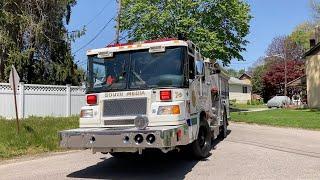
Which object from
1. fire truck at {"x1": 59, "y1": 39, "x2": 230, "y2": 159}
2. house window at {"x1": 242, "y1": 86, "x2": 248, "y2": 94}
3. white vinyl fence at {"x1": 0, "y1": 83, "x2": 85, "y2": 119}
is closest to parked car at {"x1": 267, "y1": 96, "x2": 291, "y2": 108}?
house window at {"x1": 242, "y1": 86, "x2": 248, "y2": 94}

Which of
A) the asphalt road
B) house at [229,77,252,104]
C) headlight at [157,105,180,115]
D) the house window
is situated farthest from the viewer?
the house window

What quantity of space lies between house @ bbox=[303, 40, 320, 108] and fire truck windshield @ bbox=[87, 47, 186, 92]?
36573 millimetres

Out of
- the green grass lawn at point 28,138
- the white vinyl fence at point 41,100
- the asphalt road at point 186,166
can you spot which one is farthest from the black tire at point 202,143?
the white vinyl fence at point 41,100

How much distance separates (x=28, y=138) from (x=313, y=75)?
1368 inches

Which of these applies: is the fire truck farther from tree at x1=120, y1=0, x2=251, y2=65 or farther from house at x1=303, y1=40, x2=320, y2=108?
house at x1=303, y1=40, x2=320, y2=108

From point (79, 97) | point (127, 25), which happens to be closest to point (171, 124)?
point (79, 97)

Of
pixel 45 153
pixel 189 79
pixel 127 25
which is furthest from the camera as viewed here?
pixel 127 25

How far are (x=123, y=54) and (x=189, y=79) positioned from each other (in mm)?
1567

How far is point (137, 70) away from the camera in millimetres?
10961

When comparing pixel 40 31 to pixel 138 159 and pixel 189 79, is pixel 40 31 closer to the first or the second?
pixel 138 159

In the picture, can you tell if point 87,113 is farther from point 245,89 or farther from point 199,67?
point 245,89

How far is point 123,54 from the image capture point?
11.2 meters

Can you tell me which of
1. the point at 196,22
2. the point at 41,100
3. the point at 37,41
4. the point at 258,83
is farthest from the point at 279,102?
the point at 41,100

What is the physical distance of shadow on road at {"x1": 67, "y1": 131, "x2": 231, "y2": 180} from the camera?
1066cm
